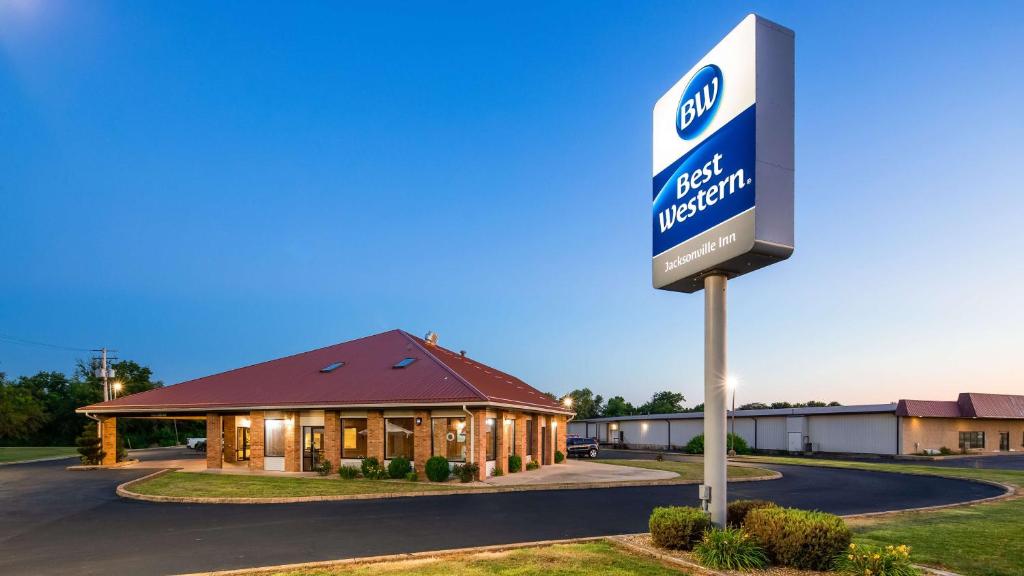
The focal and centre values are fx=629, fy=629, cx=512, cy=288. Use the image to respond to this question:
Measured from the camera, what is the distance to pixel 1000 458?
41.6 metres

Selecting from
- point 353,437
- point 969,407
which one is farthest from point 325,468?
point 969,407

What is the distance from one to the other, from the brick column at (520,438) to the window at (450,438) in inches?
186

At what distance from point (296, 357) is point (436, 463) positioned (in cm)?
1381

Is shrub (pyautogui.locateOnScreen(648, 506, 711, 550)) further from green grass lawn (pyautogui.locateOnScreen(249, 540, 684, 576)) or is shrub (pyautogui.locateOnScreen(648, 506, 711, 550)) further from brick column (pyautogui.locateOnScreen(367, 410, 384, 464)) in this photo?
brick column (pyautogui.locateOnScreen(367, 410, 384, 464))

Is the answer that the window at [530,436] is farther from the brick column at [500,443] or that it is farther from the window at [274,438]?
the window at [274,438]

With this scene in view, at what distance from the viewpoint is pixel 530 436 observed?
30.9m

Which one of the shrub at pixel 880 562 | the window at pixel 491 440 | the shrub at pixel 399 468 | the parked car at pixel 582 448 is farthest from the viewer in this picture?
the parked car at pixel 582 448

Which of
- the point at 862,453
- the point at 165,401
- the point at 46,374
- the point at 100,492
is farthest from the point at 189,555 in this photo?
the point at 46,374

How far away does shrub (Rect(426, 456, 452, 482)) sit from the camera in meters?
22.6

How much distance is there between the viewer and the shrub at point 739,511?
1045 cm

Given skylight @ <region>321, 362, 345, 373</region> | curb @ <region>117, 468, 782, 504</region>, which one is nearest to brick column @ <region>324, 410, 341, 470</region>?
skylight @ <region>321, 362, 345, 373</region>

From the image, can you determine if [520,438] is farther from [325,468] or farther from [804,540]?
[804,540]

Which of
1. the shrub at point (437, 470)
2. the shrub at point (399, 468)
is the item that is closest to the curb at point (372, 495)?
the shrub at point (437, 470)

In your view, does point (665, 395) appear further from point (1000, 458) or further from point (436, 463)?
point (436, 463)
